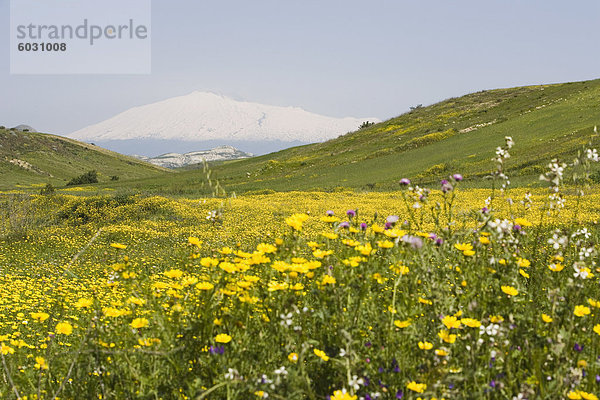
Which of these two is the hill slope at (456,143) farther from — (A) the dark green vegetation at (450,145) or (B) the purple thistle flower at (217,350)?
(B) the purple thistle flower at (217,350)

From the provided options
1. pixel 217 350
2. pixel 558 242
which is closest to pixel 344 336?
pixel 217 350

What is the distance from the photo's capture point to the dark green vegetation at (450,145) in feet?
115

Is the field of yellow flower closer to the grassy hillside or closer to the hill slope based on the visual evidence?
the hill slope

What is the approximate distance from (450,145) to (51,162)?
361ft

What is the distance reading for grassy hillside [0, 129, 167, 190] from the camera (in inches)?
3698

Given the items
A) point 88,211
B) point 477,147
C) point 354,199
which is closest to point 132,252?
point 88,211

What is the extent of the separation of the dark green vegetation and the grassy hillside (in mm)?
52088

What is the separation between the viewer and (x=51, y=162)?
112 meters

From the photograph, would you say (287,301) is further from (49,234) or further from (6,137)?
(6,137)

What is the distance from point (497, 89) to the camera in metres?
86.3

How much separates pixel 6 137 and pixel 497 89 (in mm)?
133162

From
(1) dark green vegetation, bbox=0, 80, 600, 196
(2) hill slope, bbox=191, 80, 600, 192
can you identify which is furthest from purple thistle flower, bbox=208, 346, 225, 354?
(2) hill slope, bbox=191, 80, 600, 192

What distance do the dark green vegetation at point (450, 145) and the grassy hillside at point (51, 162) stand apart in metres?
52.1

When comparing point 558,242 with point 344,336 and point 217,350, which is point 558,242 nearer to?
point 344,336
